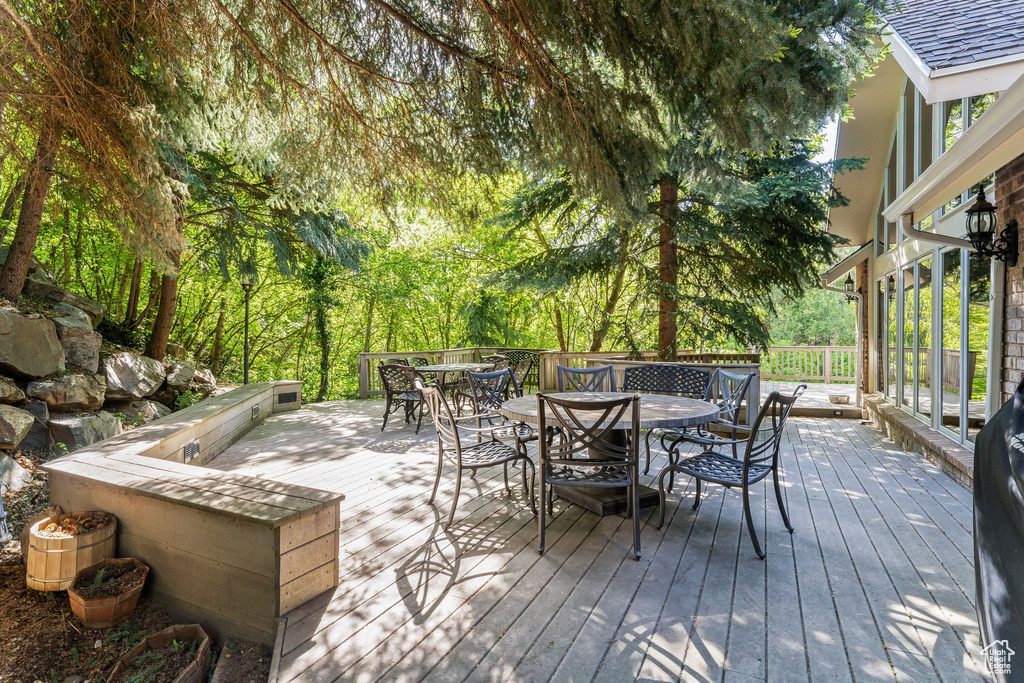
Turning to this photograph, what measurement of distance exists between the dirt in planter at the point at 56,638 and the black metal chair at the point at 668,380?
425 centimetres

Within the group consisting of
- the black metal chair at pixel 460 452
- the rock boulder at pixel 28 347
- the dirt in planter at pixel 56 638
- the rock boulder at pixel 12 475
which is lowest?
the dirt in planter at pixel 56 638

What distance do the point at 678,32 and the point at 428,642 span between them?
2.85m

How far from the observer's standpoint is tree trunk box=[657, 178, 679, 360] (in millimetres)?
7172

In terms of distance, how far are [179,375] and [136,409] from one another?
4.28 ft

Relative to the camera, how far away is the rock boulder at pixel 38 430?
183 inches

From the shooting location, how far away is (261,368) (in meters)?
13.9

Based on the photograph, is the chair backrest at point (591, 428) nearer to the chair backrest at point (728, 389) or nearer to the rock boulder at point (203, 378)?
the chair backrest at point (728, 389)

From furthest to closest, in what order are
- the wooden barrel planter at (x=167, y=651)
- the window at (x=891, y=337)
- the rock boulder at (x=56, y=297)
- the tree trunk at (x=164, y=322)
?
the tree trunk at (x=164, y=322) → the window at (x=891, y=337) → the rock boulder at (x=56, y=297) → the wooden barrel planter at (x=167, y=651)

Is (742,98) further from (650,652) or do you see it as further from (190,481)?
(190,481)

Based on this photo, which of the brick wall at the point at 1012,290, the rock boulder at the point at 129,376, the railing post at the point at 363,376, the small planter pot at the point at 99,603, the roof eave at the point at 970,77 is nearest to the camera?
the small planter pot at the point at 99,603

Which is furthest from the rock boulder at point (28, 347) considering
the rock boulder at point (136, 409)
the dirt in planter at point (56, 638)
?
the dirt in planter at point (56, 638)

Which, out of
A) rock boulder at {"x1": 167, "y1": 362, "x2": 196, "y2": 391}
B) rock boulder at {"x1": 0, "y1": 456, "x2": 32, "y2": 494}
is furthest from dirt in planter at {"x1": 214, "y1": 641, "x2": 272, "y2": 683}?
rock boulder at {"x1": 167, "y1": 362, "x2": 196, "y2": 391}

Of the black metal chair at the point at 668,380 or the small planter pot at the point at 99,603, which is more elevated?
the black metal chair at the point at 668,380

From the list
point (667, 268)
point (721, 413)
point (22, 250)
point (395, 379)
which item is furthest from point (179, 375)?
point (721, 413)
